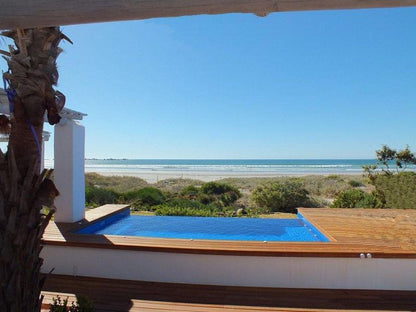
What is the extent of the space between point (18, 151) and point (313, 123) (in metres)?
26.2

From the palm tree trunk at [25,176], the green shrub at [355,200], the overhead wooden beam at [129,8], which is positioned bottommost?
the green shrub at [355,200]

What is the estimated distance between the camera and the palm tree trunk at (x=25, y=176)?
1.44 metres

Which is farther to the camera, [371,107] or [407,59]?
[371,107]

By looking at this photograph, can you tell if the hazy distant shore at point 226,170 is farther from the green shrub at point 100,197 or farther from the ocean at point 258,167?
the green shrub at point 100,197

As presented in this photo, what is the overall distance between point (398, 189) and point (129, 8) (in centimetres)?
741

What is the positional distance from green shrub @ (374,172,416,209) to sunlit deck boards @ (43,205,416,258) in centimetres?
198

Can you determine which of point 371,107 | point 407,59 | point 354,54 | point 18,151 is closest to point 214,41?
point 354,54

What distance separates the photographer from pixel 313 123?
25.2 m

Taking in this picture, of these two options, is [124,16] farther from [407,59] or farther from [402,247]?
[407,59]

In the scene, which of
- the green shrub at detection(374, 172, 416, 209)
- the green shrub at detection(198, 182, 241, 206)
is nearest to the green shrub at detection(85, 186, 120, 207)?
the green shrub at detection(198, 182, 241, 206)

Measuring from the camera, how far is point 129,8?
995 millimetres

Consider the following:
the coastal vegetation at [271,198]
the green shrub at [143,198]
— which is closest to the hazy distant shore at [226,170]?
the coastal vegetation at [271,198]

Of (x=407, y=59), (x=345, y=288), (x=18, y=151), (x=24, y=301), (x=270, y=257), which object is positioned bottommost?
(x=345, y=288)

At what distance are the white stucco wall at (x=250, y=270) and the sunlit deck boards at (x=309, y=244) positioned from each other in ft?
0.28
